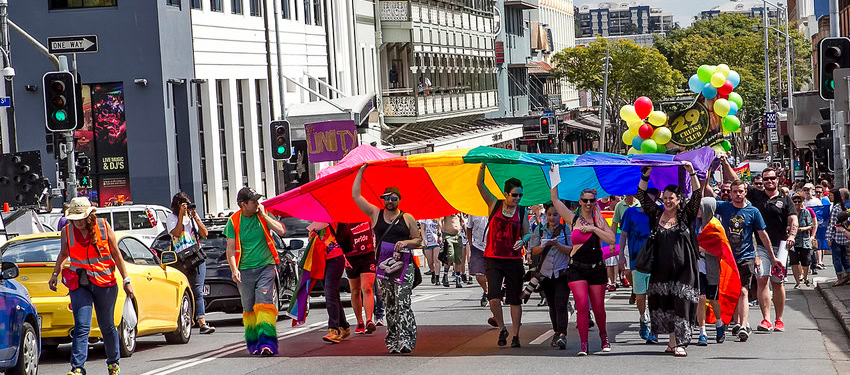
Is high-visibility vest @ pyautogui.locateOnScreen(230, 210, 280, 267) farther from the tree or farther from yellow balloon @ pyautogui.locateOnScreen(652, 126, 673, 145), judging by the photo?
the tree

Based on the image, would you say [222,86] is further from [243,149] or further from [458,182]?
[458,182]

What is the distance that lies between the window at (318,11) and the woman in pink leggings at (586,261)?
128 ft

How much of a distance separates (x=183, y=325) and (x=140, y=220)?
→ 1614 centimetres

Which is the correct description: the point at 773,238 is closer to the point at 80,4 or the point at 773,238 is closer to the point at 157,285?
the point at 157,285

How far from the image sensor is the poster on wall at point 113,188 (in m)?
39.6

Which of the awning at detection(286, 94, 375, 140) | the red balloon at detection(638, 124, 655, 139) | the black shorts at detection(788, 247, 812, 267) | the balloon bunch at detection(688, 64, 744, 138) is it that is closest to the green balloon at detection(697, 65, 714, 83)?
the balloon bunch at detection(688, 64, 744, 138)

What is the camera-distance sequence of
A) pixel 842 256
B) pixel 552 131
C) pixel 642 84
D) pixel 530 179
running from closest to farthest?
1. pixel 530 179
2. pixel 842 256
3. pixel 552 131
4. pixel 642 84

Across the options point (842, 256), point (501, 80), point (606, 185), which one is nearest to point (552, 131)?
point (501, 80)

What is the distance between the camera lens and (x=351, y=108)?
4372 cm

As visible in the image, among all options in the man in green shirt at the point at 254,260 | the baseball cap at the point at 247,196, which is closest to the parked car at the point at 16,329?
the man in green shirt at the point at 254,260

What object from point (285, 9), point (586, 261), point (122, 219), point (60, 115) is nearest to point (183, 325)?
point (60, 115)

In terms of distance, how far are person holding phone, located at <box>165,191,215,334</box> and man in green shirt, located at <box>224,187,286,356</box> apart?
3467 mm

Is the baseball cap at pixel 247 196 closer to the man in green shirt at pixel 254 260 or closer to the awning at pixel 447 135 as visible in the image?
the man in green shirt at pixel 254 260

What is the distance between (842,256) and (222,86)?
78.4 ft
